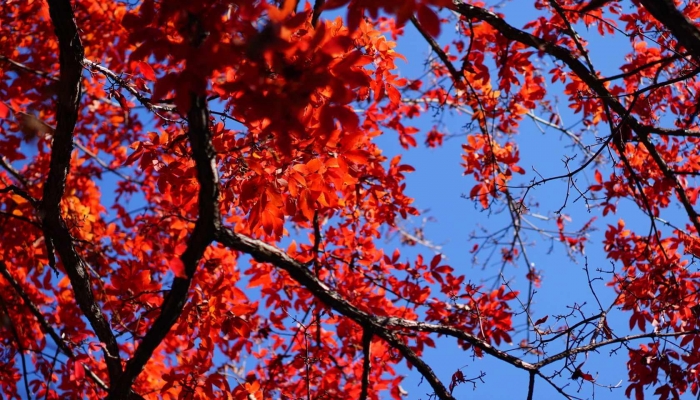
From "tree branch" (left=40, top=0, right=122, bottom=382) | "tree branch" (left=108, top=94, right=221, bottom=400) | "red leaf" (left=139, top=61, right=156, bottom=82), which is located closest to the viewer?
"tree branch" (left=108, top=94, right=221, bottom=400)

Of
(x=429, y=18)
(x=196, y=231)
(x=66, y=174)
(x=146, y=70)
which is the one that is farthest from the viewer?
(x=66, y=174)

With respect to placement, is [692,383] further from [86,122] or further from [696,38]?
[86,122]

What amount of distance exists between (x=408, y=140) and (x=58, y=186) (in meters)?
3.50

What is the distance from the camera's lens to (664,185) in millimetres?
4082

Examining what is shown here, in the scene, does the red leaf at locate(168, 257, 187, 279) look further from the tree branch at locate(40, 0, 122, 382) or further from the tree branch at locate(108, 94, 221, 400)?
the tree branch at locate(40, 0, 122, 382)

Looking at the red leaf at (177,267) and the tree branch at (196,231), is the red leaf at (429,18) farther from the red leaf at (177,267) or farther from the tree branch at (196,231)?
the red leaf at (177,267)

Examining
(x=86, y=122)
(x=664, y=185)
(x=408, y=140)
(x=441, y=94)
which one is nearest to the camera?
(x=664, y=185)

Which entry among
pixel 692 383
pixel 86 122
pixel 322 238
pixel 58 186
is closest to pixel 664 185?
pixel 692 383

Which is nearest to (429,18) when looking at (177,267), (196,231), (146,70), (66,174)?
(196,231)

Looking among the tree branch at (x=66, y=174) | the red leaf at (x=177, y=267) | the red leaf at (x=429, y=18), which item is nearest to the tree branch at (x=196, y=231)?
the red leaf at (x=177, y=267)

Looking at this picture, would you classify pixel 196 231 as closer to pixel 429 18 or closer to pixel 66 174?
pixel 66 174

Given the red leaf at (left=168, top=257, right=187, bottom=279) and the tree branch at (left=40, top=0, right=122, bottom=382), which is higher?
the tree branch at (left=40, top=0, right=122, bottom=382)

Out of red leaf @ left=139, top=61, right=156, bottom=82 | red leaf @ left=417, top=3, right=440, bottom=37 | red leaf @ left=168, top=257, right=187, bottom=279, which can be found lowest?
red leaf @ left=168, top=257, right=187, bottom=279

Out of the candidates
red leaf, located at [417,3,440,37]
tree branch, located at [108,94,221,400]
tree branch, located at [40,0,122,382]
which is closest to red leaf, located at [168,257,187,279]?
tree branch, located at [108,94,221,400]
